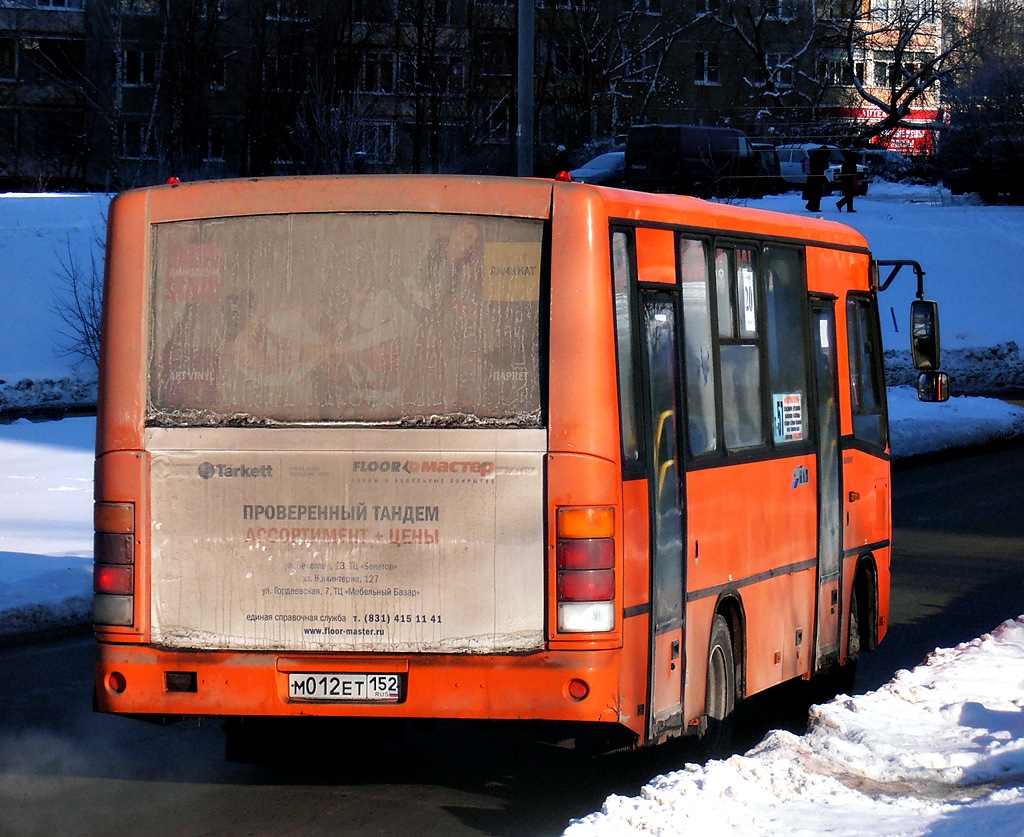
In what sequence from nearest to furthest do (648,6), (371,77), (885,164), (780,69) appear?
(371,77)
(885,164)
(648,6)
(780,69)

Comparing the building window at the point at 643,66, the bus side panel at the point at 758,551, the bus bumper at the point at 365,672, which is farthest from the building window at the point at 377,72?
the bus bumper at the point at 365,672

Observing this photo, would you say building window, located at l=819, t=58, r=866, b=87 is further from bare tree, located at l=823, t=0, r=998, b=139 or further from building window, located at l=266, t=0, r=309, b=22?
building window, located at l=266, t=0, r=309, b=22

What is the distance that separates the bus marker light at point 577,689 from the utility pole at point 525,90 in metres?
10.5

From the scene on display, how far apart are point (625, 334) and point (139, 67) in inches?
2598

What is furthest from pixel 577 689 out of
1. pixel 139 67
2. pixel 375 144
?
pixel 139 67

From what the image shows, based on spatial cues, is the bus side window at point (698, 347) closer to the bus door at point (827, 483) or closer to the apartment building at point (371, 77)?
the bus door at point (827, 483)

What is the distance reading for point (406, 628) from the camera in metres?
6.18

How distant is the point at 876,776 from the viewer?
6.62 metres

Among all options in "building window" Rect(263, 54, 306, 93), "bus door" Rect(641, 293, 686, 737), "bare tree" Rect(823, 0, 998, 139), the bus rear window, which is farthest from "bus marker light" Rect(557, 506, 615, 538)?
"bare tree" Rect(823, 0, 998, 139)

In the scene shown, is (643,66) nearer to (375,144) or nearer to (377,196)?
(375,144)

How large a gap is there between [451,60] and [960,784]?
59.9 meters

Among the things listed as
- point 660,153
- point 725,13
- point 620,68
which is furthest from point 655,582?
point 725,13

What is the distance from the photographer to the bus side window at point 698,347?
7.06 m

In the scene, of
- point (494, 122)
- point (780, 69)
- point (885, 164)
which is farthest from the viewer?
point (780, 69)
